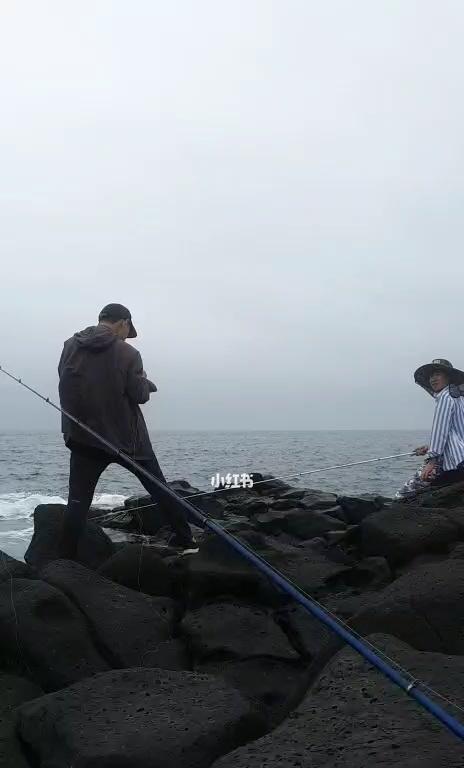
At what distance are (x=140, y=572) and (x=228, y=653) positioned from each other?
50.9 inches

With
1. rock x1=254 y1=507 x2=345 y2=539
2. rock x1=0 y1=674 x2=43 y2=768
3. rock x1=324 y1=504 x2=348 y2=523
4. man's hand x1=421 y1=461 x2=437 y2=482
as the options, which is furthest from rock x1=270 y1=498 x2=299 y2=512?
rock x1=0 y1=674 x2=43 y2=768

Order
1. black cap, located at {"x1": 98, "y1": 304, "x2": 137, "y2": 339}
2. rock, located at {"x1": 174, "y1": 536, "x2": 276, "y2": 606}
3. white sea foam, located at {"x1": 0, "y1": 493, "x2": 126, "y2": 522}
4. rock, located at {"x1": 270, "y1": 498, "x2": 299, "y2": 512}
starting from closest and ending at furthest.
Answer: rock, located at {"x1": 174, "y1": 536, "x2": 276, "y2": 606}, black cap, located at {"x1": 98, "y1": 304, "x2": 137, "y2": 339}, rock, located at {"x1": 270, "y1": 498, "x2": 299, "y2": 512}, white sea foam, located at {"x1": 0, "y1": 493, "x2": 126, "y2": 522}

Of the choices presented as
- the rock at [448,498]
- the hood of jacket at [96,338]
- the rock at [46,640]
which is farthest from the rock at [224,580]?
the rock at [448,498]

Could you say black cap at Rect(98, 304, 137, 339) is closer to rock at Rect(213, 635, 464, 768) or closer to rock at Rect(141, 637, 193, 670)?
rock at Rect(141, 637, 193, 670)

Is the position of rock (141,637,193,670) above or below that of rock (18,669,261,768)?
below

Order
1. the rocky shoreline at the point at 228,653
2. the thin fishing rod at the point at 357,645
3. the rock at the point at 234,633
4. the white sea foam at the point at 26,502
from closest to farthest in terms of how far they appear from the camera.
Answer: the thin fishing rod at the point at 357,645 < the rocky shoreline at the point at 228,653 < the rock at the point at 234,633 < the white sea foam at the point at 26,502

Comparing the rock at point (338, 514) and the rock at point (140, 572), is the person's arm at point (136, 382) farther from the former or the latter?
the rock at point (338, 514)

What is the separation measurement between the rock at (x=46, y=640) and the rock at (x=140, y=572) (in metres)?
0.94

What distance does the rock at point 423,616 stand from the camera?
9.82 ft

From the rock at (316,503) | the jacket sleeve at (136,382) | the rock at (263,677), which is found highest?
the jacket sleeve at (136,382)

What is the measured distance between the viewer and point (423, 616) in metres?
3.05

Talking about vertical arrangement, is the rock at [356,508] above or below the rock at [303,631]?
above

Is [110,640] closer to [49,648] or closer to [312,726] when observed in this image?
[49,648]

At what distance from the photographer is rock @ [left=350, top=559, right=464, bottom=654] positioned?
2.99 m
